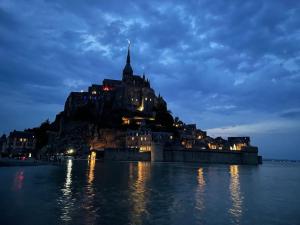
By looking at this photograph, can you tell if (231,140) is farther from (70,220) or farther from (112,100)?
(70,220)

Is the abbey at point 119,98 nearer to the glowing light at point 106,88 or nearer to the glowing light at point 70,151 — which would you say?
the glowing light at point 106,88

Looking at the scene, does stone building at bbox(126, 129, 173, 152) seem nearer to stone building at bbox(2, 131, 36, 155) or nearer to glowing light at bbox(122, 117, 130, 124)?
glowing light at bbox(122, 117, 130, 124)

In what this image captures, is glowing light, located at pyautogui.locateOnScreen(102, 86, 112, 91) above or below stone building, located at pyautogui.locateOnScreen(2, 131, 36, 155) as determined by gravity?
above

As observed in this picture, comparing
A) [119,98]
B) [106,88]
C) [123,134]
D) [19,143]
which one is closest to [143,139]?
[123,134]

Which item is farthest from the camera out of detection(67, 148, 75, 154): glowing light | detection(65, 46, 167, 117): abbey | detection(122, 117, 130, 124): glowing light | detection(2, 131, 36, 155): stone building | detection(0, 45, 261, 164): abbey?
detection(65, 46, 167, 117): abbey

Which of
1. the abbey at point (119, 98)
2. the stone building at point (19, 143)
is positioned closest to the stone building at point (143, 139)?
the abbey at point (119, 98)

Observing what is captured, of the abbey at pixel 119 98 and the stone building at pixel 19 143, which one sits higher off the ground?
the abbey at pixel 119 98

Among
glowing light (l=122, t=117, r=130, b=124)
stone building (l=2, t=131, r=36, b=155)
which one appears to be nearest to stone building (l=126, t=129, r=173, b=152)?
glowing light (l=122, t=117, r=130, b=124)

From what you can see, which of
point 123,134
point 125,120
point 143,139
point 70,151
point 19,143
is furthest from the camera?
point 125,120

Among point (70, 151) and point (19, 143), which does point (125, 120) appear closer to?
point (70, 151)

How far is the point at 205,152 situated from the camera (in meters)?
122

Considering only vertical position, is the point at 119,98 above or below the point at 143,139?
above

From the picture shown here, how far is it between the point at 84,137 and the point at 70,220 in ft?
358

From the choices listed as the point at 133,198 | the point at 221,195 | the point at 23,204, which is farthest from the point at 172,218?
the point at 221,195
